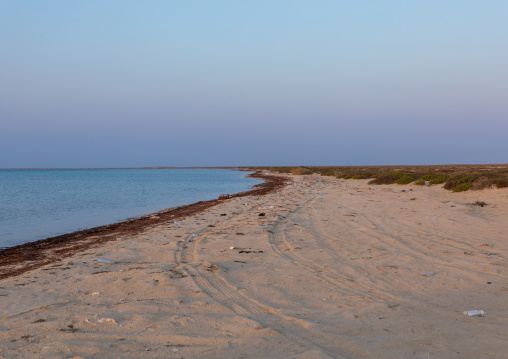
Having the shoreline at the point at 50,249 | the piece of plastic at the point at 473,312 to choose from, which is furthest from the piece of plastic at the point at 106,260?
the piece of plastic at the point at 473,312

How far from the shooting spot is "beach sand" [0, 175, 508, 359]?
3.63m

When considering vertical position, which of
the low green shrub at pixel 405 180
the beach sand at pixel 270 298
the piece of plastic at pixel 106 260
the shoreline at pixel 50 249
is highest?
the low green shrub at pixel 405 180

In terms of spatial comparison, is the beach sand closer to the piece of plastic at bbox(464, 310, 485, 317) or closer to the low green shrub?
the piece of plastic at bbox(464, 310, 485, 317)

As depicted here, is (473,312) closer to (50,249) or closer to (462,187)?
(50,249)

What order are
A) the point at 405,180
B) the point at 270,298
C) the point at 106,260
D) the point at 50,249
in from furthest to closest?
the point at 405,180 → the point at 50,249 → the point at 106,260 → the point at 270,298

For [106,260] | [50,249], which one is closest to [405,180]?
[50,249]

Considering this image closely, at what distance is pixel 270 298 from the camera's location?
5117 millimetres

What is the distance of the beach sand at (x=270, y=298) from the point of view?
363 cm

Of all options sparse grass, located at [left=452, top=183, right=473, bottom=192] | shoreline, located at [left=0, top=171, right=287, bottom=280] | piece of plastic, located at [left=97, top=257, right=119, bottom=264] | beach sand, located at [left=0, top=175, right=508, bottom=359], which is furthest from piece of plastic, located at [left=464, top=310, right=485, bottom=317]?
sparse grass, located at [left=452, top=183, right=473, bottom=192]

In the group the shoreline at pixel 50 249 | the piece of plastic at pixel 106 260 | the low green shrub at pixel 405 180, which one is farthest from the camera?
the low green shrub at pixel 405 180

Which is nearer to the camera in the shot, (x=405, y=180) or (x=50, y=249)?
(x=50, y=249)

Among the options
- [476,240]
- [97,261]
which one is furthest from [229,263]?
[476,240]

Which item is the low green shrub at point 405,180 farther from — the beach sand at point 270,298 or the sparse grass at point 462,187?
the beach sand at point 270,298

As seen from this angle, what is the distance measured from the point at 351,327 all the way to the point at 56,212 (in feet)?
62.0
